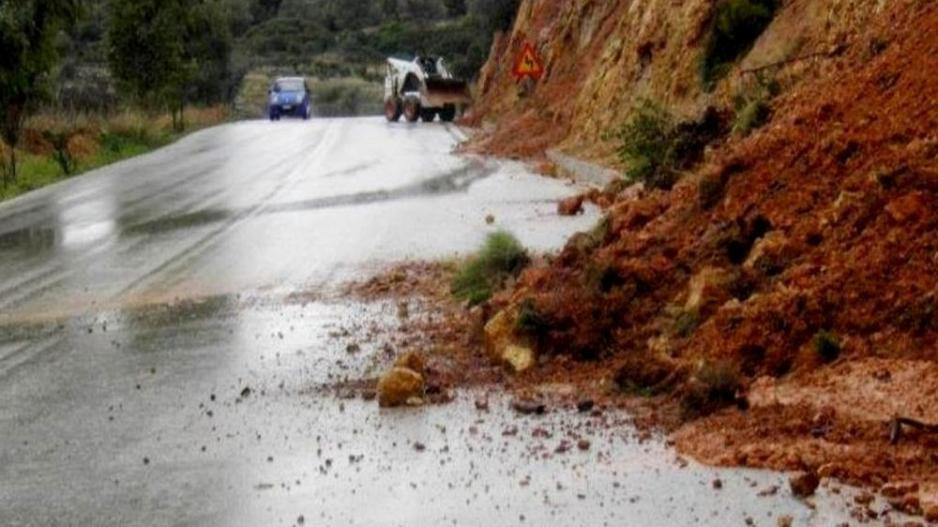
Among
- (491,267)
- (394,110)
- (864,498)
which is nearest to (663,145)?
(491,267)

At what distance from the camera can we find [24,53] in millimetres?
30516

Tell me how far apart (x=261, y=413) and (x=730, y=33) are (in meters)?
15.1

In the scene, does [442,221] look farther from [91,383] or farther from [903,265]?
[903,265]

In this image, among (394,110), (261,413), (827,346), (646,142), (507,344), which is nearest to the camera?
(827,346)

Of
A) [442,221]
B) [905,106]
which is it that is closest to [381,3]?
[442,221]

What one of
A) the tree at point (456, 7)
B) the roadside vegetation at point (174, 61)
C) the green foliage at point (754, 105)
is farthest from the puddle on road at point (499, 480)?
the tree at point (456, 7)

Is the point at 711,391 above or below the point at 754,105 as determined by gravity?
→ below

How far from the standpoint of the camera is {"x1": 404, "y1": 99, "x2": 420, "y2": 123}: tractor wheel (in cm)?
5547

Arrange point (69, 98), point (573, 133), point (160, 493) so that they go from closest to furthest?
point (160, 493) → point (573, 133) → point (69, 98)

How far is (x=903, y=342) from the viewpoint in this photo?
8.30m

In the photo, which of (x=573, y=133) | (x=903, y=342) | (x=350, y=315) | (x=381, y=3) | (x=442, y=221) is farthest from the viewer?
(x=381, y=3)

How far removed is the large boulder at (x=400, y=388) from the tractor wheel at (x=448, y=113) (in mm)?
45318

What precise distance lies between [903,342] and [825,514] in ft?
6.84

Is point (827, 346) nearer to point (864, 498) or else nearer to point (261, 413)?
point (864, 498)
